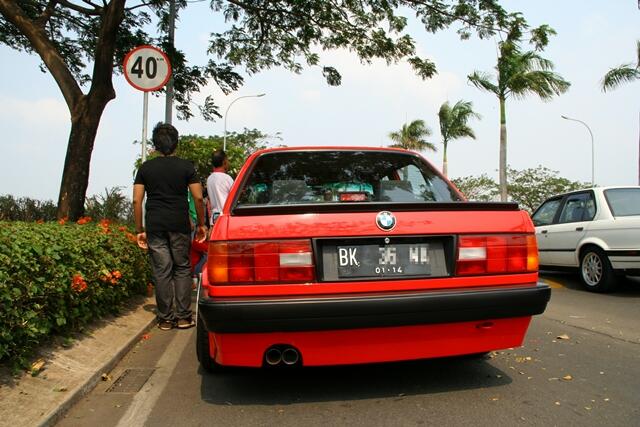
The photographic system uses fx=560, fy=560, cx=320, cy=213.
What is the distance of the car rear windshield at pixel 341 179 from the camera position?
384 cm

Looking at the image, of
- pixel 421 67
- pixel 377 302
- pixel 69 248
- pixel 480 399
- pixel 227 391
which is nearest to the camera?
pixel 377 302

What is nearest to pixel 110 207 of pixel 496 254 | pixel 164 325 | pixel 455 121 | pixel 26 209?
pixel 26 209

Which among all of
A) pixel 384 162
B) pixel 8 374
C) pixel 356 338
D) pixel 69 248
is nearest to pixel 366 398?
pixel 356 338

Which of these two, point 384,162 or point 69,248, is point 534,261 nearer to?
point 384,162

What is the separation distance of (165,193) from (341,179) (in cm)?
180

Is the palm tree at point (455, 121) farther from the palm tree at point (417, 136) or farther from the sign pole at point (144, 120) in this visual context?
the sign pole at point (144, 120)

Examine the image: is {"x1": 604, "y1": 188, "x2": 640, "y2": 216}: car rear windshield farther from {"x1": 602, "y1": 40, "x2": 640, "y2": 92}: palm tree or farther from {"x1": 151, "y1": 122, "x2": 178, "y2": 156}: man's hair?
{"x1": 602, "y1": 40, "x2": 640, "y2": 92}: palm tree

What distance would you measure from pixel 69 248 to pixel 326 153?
2.01 metres

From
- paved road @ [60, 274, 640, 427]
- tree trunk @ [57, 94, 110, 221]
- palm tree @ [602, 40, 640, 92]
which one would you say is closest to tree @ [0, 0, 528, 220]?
tree trunk @ [57, 94, 110, 221]

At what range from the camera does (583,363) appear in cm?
411

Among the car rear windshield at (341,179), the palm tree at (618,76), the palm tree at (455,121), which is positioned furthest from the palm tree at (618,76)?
the car rear windshield at (341,179)

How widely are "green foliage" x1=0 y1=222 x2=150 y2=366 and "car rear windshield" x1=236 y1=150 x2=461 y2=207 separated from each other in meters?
1.33

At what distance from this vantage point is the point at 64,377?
3.52m

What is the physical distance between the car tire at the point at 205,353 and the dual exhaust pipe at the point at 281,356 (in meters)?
0.80
